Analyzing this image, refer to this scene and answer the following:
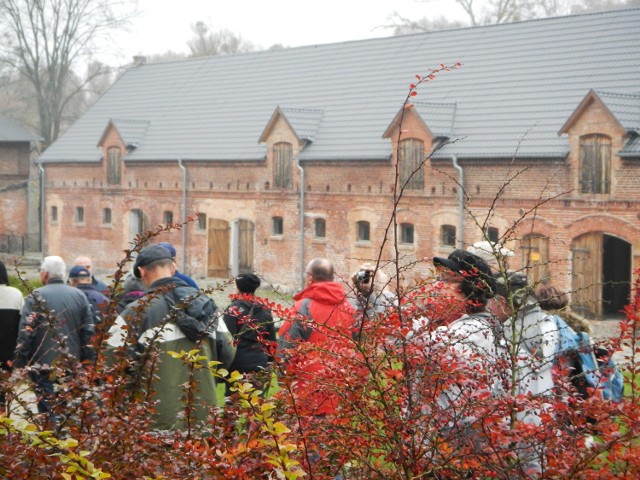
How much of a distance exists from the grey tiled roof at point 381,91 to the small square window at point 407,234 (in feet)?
6.99

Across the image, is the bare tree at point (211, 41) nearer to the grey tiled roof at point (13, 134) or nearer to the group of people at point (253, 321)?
the grey tiled roof at point (13, 134)

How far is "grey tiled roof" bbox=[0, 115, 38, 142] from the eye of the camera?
43.7m

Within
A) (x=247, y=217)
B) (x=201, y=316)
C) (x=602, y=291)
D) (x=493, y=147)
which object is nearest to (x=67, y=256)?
(x=247, y=217)

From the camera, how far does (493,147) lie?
25344mm

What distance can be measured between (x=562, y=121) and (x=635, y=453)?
877 inches

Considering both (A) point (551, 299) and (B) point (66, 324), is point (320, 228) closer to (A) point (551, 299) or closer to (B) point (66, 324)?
(B) point (66, 324)

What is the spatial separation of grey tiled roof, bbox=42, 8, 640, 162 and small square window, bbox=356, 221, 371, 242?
1.92 metres

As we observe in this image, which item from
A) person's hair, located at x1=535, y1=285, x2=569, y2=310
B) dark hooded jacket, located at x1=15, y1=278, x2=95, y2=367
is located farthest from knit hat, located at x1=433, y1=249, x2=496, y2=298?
dark hooded jacket, located at x1=15, y1=278, x2=95, y2=367

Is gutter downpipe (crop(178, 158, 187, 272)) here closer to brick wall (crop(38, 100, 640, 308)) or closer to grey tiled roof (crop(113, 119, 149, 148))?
brick wall (crop(38, 100, 640, 308))

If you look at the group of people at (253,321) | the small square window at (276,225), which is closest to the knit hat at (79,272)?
the group of people at (253,321)

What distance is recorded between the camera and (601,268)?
2330cm

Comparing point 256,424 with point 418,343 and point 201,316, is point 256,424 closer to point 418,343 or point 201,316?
point 418,343

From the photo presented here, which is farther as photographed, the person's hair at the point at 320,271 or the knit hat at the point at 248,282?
the knit hat at the point at 248,282

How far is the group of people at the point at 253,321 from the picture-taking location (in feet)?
13.4
